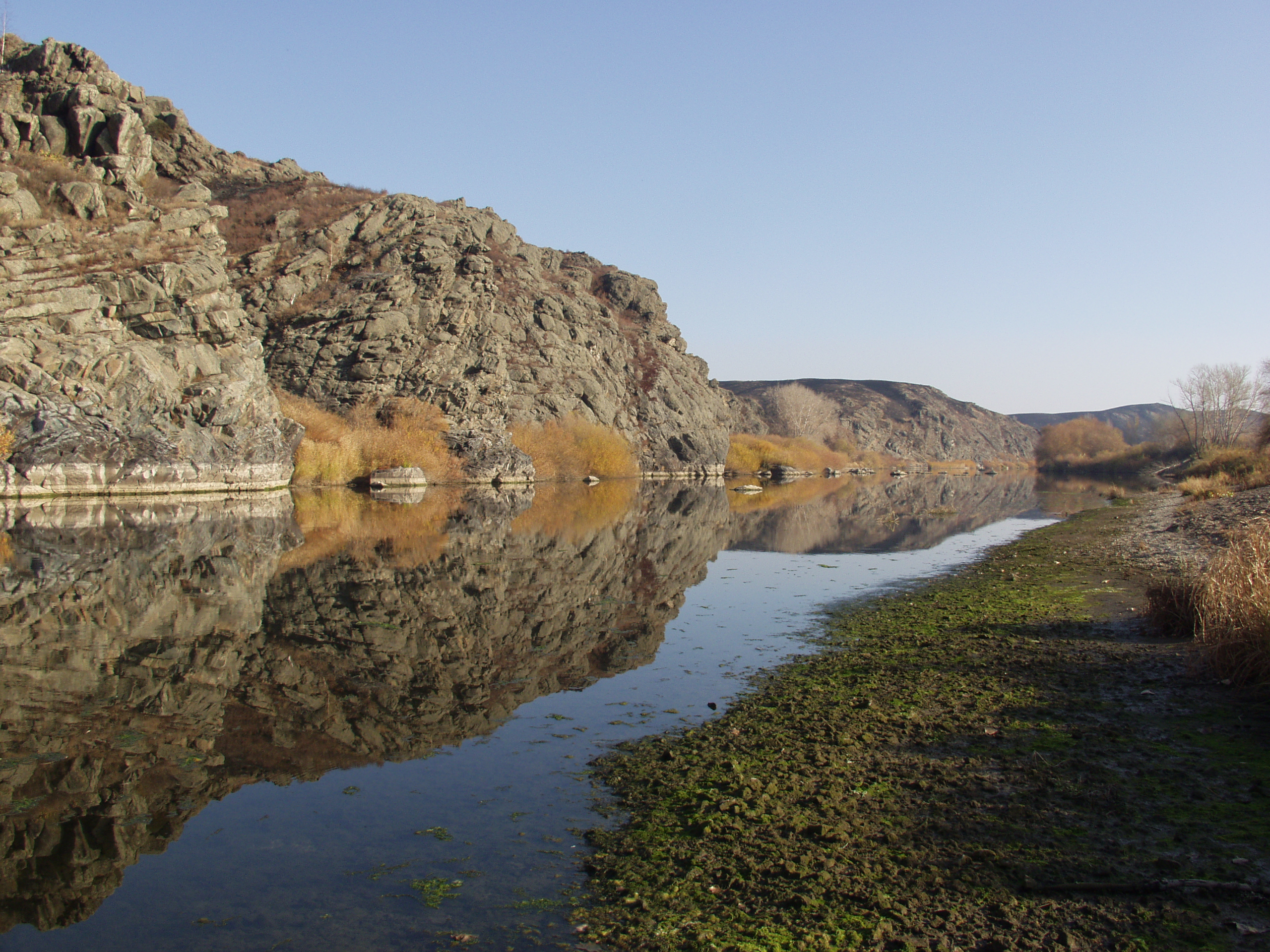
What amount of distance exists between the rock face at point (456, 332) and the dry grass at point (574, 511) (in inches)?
582

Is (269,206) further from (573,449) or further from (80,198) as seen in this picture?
(573,449)

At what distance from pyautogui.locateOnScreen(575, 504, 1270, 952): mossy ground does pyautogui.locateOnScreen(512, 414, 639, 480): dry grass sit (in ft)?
A: 217

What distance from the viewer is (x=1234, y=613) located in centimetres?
907

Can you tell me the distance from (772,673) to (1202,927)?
6383 millimetres

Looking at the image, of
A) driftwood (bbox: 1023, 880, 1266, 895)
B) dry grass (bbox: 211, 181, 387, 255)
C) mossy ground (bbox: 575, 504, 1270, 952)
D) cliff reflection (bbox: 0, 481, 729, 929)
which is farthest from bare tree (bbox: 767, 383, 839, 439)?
driftwood (bbox: 1023, 880, 1266, 895)

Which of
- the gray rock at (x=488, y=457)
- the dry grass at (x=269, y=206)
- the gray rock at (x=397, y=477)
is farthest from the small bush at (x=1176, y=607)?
the dry grass at (x=269, y=206)

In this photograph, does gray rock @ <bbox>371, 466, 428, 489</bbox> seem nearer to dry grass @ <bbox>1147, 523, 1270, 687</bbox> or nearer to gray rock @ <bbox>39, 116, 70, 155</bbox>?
gray rock @ <bbox>39, 116, 70, 155</bbox>

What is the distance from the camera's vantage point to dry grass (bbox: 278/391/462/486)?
56500mm

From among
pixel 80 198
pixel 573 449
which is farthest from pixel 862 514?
pixel 80 198

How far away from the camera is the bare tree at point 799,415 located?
155375mm

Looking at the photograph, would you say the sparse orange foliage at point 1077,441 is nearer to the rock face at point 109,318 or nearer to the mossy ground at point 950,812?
the rock face at point 109,318

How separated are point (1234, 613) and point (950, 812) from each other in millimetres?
5701

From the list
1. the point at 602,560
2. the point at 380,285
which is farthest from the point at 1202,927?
the point at 380,285

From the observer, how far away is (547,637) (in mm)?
12711
